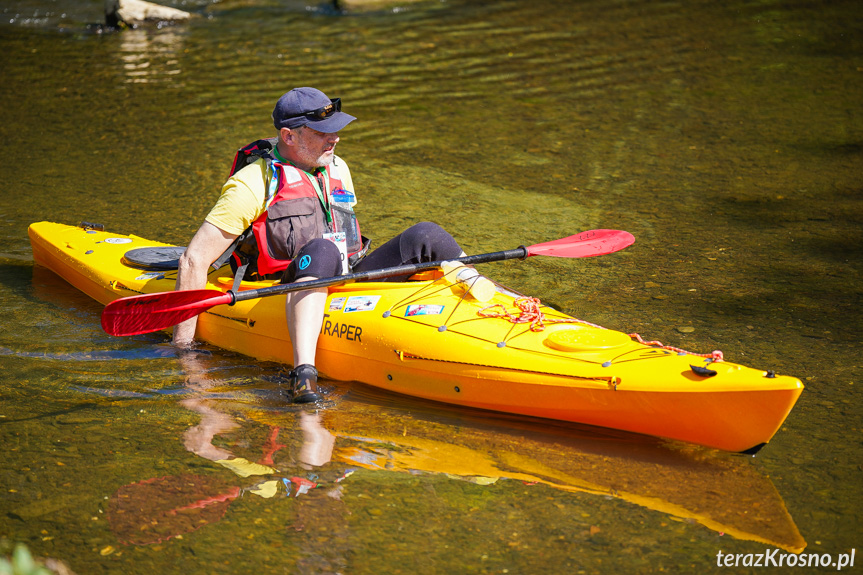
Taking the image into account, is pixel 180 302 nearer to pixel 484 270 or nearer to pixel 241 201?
pixel 241 201

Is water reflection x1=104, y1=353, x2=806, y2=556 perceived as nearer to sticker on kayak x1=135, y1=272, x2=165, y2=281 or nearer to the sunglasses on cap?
sticker on kayak x1=135, y1=272, x2=165, y2=281

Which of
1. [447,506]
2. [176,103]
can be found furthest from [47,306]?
[176,103]

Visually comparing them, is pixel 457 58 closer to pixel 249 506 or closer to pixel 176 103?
pixel 176 103

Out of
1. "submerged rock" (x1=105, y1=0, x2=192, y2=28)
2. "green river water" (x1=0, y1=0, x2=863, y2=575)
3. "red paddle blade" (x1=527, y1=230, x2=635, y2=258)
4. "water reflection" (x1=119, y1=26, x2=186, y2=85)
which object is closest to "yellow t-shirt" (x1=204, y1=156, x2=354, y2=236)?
"green river water" (x1=0, y1=0, x2=863, y2=575)

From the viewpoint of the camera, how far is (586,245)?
4.01m

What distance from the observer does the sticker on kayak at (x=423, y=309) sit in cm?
341

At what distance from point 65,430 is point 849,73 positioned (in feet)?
25.3

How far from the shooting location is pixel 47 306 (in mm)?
Answer: 4457

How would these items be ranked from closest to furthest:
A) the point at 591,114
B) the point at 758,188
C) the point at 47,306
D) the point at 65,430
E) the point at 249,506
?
the point at 249,506 < the point at 65,430 < the point at 47,306 < the point at 758,188 < the point at 591,114

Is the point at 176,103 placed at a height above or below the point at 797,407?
above

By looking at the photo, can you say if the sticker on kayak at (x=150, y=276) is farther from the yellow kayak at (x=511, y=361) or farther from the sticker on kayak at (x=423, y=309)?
the sticker on kayak at (x=423, y=309)

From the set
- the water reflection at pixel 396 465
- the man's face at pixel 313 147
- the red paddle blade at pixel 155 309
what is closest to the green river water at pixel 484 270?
the water reflection at pixel 396 465

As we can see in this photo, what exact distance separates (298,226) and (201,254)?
16.1 inches

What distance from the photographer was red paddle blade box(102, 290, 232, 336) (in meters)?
3.40
